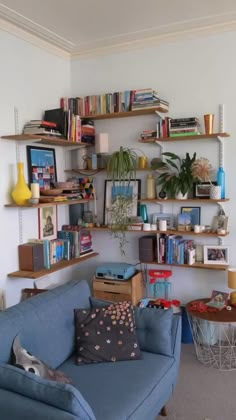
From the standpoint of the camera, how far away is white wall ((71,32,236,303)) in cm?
347

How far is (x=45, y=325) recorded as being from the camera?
89.4 inches

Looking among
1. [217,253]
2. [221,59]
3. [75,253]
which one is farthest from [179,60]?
[75,253]

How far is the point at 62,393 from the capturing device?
159cm

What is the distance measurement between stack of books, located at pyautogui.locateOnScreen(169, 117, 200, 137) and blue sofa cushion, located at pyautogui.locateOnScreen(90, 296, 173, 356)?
1658mm

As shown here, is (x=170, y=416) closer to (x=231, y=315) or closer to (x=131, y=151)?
(x=231, y=315)

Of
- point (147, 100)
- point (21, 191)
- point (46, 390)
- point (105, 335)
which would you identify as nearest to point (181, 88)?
point (147, 100)

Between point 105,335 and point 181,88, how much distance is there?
7.75ft

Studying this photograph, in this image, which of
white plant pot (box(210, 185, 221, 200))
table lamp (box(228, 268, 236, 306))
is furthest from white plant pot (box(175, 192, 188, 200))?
table lamp (box(228, 268, 236, 306))

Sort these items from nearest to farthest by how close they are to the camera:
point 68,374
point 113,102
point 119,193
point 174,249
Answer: point 68,374 < point 174,249 < point 113,102 < point 119,193

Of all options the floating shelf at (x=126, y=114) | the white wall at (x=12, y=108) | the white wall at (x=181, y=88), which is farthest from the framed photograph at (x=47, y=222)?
the floating shelf at (x=126, y=114)

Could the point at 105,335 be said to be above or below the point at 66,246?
below

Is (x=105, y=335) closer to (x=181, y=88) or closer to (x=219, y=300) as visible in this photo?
(x=219, y=300)

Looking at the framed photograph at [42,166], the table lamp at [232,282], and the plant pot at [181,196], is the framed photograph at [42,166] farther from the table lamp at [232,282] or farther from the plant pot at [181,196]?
the table lamp at [232,282]

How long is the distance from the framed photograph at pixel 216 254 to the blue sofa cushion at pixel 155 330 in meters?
1.12
